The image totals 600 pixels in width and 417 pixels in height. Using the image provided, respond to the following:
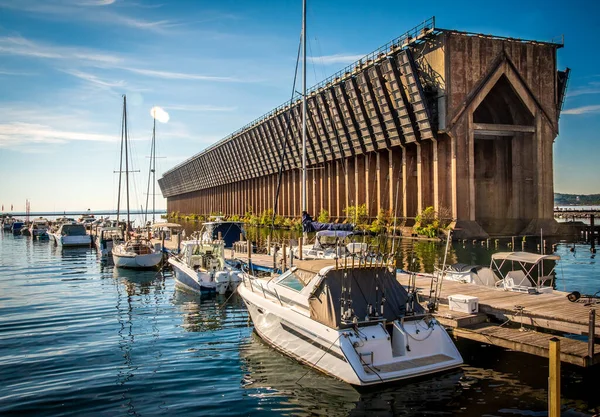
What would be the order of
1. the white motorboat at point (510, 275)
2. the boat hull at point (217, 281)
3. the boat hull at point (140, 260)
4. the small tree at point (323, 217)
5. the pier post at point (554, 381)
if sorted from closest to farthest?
1. the pier post at point (554, 381)
2. the white motorboat at point (510, 275)
3. the boat hull at point (217, 281)
4. the boat hull at point (140, 260)
5. the small tree at point (323, 217)

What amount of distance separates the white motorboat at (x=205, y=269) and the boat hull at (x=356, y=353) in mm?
11102

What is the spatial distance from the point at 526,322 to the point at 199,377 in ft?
33.3

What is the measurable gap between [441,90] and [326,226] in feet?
116

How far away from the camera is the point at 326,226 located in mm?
31266

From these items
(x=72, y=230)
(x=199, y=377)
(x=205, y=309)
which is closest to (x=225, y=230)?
(x=205, y=309)

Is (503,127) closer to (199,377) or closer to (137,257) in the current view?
(137,257)

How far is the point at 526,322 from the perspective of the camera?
48.9 feet

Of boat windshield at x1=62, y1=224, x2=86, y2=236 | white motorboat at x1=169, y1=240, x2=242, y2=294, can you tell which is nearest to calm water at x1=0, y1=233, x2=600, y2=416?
white motorboat at x1=169, y1=240, x2=242, y2=294

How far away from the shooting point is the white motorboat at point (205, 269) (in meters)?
25.1

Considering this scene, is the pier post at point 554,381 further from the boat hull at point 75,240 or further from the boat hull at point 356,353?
the boat hull at point 75,240

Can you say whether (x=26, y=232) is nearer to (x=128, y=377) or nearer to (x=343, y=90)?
(x=343, y=90)

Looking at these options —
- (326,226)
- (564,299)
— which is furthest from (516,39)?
(564,299)

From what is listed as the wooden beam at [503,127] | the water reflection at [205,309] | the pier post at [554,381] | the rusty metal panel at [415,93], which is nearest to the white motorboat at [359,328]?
the pier post at [554,381]

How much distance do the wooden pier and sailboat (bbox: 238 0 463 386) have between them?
6.99ft
